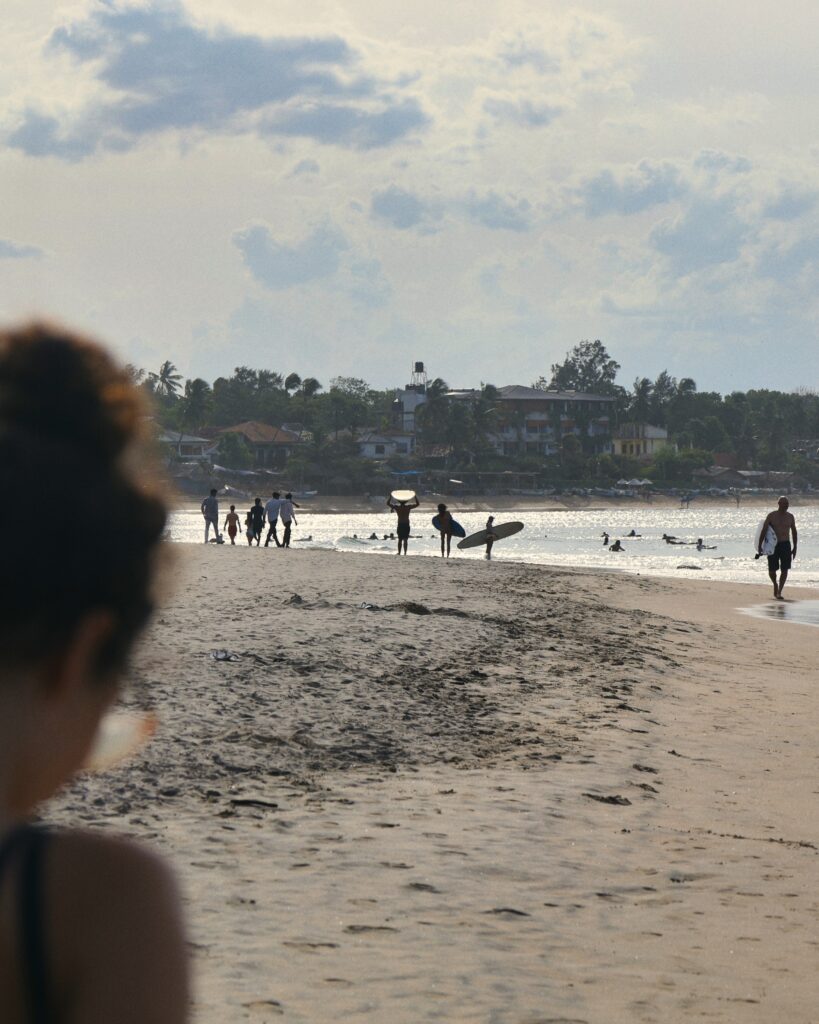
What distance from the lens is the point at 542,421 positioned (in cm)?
15500

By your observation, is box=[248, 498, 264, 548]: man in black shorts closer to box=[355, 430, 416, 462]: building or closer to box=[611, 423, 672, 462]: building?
box=[355, 430, 416, 462]: building

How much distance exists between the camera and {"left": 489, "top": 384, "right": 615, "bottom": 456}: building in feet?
499

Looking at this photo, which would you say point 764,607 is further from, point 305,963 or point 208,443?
point 208,443

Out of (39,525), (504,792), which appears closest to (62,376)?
A: (39,525)

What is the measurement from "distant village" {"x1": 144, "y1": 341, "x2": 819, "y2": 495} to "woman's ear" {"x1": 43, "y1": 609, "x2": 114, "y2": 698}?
115 meters

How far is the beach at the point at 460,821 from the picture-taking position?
14.9 ft

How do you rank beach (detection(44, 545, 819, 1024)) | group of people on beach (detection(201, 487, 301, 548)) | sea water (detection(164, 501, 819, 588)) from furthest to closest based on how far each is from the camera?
sea water (detection(164, 501, 819, 588)) → group of people on beach (detection(201, 487, 301, 548)) → beach (detection(44, 545, 819, 1024))

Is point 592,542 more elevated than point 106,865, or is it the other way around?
point 106,865

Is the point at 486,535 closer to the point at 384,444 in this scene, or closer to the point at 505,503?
the point at 505,503

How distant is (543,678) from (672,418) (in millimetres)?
165245

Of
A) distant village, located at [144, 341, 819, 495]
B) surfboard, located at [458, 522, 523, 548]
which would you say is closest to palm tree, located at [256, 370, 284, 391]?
distant village, located at [144, 341, 819, 495]

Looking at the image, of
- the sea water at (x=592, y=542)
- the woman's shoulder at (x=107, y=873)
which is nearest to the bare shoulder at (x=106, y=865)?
the woman's shoulder at (x=107, y=873)

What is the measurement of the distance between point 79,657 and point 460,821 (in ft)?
19.0

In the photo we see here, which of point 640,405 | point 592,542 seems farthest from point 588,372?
point 592,542
